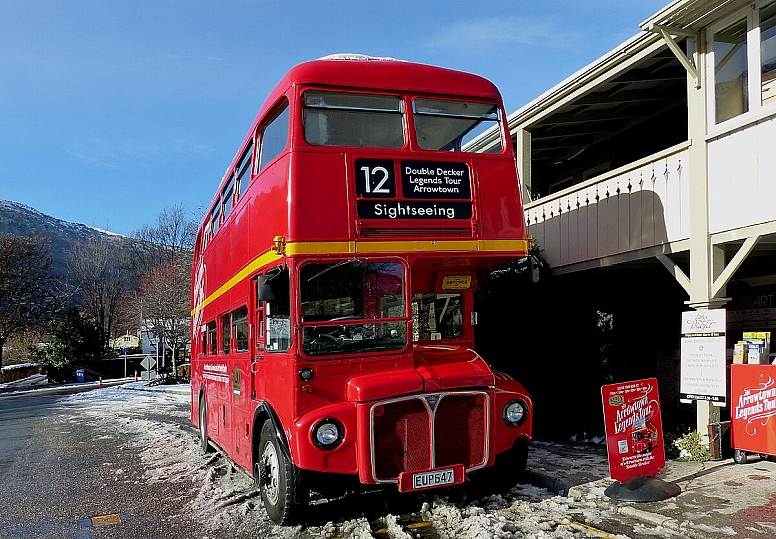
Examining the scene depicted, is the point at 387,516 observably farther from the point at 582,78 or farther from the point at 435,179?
the point at 582,78

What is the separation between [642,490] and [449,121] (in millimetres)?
4108

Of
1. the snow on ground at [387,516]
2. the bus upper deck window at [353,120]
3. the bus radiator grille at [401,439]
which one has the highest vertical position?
the bus upper deck window at [353,120]

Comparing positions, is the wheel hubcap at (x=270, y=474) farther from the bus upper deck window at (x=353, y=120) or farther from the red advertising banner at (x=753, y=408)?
the red advertising banner at (x=753, y=408)

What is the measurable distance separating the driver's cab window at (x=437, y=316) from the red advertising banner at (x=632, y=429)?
69.0 inches

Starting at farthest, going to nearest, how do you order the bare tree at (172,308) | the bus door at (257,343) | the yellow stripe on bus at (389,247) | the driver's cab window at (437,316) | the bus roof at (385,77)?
1. the bare tree at (172,308)
2. the driver's cab window at (437,316)
3. the bus door at (257,343)
4. the bus roof at (385,77)
5. the yellow stripe on bus at (389,247)

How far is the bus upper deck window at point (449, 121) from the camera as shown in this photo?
7.15 metres

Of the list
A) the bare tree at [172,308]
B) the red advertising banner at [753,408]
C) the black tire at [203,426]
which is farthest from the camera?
the bare tree at [172,308]

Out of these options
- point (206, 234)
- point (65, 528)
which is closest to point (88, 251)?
point (206, 234)

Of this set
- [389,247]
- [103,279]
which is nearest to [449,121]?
[389,247]

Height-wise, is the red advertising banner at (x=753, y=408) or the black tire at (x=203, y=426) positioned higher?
the red advertising banner at (x=753, y=408)

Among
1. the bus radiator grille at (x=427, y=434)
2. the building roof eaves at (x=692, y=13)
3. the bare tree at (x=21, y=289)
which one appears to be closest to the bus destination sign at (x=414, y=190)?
the bus radiator grille at (x=427, y=434)

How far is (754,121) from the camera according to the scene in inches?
332

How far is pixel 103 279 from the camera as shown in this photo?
71000 mm

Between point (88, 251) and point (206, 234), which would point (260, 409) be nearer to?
point (206, 234)
